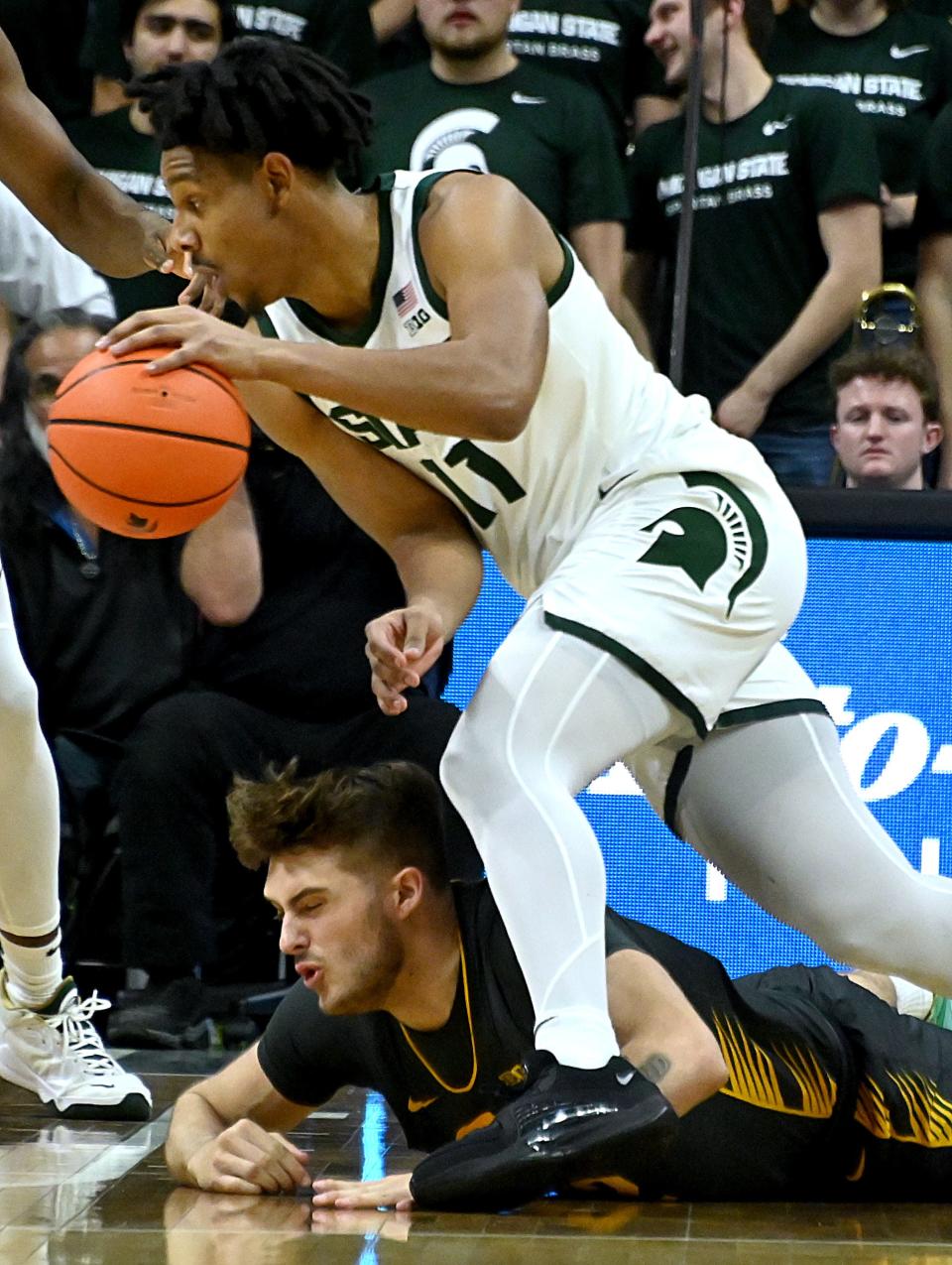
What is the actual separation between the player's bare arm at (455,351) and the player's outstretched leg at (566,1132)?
99 centimetres

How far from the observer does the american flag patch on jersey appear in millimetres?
3270

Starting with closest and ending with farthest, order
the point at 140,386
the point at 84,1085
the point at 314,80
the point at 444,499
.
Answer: the point at 140,386 < the point at 314,80 < the point at 444,499 < the point at 84,1085

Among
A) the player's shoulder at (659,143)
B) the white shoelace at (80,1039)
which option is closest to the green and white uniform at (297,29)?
the player's shoulder at (659,143)

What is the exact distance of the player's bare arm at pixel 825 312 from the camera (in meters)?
5.71

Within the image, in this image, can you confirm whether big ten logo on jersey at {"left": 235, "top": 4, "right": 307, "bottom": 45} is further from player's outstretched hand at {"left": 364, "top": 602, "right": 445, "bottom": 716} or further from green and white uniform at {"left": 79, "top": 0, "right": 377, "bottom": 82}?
player's outstretched hand at {"left": 364, "top": 602, "right": 445, "bottom": 716}

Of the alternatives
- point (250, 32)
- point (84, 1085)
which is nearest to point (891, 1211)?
point (84, 1085)

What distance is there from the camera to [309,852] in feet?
10.5

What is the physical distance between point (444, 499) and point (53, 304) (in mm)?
2436

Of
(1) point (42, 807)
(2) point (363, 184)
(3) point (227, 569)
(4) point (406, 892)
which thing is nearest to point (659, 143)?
(2) point (363, 184)

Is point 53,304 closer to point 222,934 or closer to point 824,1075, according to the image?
point 222,934

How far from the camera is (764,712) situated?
3312mm

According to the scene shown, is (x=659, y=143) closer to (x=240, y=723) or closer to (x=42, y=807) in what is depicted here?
(x=240, y=723)

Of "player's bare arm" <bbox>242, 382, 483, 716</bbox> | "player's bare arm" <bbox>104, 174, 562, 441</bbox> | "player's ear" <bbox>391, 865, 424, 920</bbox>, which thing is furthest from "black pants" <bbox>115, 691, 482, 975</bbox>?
"player's bare arm" <bbox>104, 174, 562, 441</bbox>

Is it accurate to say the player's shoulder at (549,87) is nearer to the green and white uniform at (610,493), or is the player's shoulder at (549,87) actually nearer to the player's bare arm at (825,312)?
the player's bare arm at (825,312)
